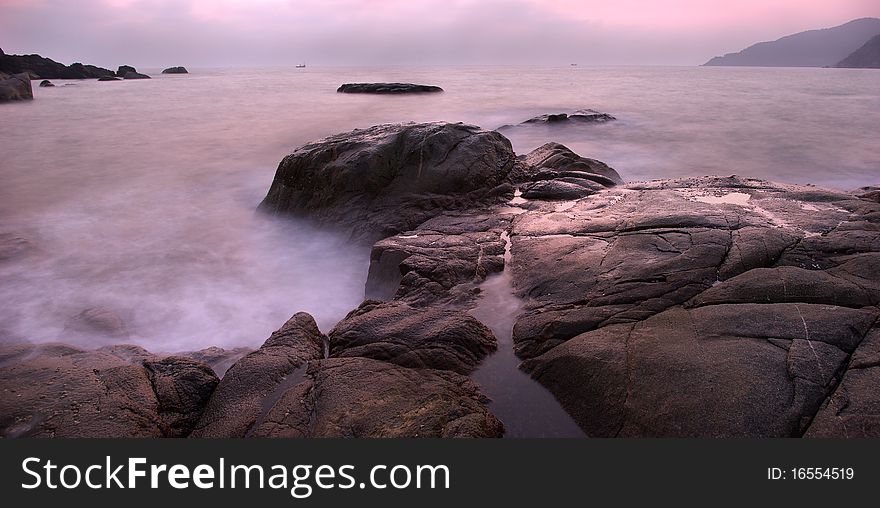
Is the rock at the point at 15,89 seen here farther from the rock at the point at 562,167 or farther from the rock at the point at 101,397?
the rock at the point at 101,397

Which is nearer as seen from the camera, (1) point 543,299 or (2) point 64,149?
(1) point 543,299

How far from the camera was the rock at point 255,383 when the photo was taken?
11.0 ft

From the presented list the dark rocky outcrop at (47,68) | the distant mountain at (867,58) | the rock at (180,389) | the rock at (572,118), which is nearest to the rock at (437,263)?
the rock at (180,389)

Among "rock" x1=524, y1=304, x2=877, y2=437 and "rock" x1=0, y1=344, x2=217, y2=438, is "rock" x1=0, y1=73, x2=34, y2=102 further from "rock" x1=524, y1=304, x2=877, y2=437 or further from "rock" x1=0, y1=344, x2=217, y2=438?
"rock" x1=524, y1=304, x2=877, y2=437

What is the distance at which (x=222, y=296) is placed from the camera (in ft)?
20.9

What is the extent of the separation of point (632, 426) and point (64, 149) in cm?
1920

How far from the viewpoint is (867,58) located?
416ft

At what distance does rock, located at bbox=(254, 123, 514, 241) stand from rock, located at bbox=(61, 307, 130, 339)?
339 centimetres

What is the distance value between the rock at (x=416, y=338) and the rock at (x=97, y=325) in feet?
9.70

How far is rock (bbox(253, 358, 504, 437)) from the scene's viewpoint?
3.04 m

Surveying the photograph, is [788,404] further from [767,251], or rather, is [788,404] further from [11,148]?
[11,148]

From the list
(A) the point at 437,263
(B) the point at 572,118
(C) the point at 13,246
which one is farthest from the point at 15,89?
(A) the point at 437,263

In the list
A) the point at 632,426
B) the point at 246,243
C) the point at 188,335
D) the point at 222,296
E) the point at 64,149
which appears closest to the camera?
the point at 632,426

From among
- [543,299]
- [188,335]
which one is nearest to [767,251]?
[543,299]
